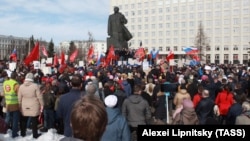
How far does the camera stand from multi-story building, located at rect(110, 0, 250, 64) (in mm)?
97812

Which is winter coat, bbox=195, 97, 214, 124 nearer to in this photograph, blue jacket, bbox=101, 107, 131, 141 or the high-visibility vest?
blue jacket, bbox=101, 107, 131, 141

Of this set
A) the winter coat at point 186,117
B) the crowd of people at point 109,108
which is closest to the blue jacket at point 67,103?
the crowd of people at point 109,108

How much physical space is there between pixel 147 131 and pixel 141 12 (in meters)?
110

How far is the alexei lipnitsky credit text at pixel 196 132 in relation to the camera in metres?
4.20

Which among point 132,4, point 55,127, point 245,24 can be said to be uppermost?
point 132,4

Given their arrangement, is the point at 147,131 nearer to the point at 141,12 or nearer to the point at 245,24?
the point at 245,24

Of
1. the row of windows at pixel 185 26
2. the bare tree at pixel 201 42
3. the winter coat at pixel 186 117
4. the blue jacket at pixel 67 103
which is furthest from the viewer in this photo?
the row of windows at pixel 185 26

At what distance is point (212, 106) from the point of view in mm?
9727

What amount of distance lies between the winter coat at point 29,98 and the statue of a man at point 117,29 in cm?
1887

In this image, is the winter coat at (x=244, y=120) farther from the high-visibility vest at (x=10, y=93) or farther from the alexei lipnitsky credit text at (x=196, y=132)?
the high-visibility vest at (x=10, y=93)

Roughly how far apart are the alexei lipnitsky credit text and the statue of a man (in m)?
24.0

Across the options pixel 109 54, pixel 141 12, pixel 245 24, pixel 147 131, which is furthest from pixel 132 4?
pixel 147 131

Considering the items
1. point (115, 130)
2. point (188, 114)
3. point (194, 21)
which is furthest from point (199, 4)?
point (115, 130)

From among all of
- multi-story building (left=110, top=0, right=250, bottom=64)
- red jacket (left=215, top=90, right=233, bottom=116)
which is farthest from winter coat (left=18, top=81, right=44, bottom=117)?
multi-story building (left=110, top=0, right=250, bottom=64)
